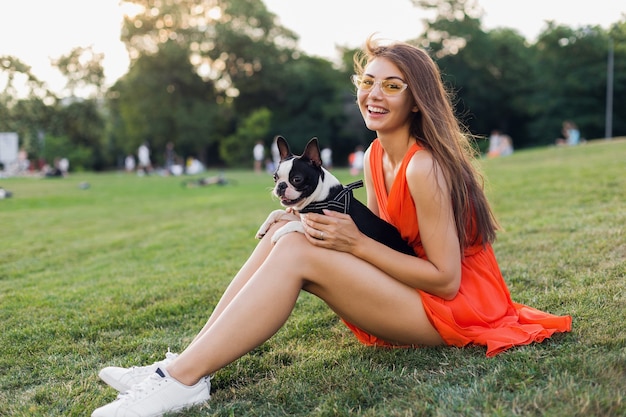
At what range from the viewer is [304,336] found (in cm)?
347

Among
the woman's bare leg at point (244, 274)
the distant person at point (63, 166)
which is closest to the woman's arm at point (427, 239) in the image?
the woman's bare leg at point (244, 274)

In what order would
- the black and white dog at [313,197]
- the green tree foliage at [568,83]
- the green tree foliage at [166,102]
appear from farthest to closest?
the green tree foliage at [166,102] → the green tree foliage at [568,83] → the black and white dog at [313,197]

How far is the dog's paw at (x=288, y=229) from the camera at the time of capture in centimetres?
272

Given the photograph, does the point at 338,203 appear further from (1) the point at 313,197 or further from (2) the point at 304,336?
Result: (2) the point at 304,336

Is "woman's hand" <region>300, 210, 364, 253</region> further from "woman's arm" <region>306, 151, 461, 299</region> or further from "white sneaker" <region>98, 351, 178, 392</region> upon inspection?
"white sneaker" <region>98, 351, 178, 392</region>

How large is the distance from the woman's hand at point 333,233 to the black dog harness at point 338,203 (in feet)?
0.72

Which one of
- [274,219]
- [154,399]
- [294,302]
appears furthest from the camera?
[274,219]

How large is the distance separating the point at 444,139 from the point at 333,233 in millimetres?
724

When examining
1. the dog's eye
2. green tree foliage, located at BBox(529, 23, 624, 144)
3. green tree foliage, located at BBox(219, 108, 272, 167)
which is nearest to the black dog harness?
the dog's eye

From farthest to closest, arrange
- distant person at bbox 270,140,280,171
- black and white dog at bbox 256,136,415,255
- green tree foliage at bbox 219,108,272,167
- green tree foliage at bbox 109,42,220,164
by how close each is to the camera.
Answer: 1. green tree foliage at bbox 219,108,272,167
2. green tree foliage at bbox 109,42,220,164
3. distant person at bbox 270,140,280,171
4. black and white dog at bbox 256,136,415,255

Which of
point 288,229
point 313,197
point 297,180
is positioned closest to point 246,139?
point 297,180

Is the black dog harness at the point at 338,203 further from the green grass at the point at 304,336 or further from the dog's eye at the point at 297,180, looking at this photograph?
the green grass at the point at 304,336

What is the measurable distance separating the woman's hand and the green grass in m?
0.63

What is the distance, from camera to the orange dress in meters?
2.68
